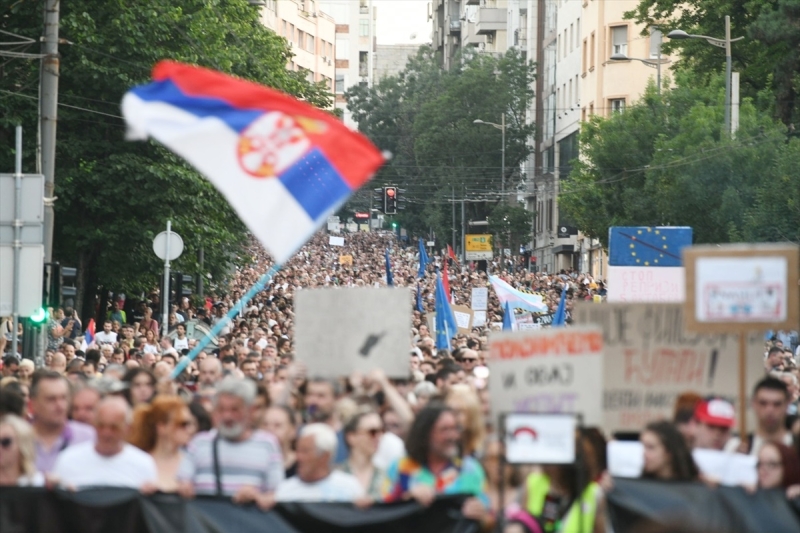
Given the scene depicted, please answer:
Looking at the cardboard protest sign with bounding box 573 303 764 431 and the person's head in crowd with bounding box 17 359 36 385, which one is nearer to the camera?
the cardboard protest sign with bounding box 573 303 764 431

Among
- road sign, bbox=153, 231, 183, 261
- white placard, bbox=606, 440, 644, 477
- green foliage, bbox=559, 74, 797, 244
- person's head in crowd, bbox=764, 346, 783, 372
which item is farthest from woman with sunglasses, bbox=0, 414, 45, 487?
green foliage, bbox=559, 74, 797, 244

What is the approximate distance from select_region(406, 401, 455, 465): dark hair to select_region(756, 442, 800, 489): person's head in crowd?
4.96ft

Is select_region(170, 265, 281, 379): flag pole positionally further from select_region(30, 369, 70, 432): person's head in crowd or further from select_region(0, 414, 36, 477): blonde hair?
select_region(0, 414, 36, 477): blonde hair

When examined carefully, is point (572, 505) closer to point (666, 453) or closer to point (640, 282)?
point (666, 453)

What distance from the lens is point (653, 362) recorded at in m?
10.3

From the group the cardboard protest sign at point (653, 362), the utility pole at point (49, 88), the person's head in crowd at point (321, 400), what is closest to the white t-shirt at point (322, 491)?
the person's head in crowd at point (321, 400)

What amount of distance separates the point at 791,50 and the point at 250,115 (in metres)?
37.4

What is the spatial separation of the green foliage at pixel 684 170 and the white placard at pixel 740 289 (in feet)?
86.0

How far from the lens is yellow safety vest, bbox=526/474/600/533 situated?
8.14 metres

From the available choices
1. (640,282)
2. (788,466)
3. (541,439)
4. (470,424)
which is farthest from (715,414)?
(640,282)

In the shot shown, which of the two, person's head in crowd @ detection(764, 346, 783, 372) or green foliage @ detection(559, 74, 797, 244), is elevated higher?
green foliage @ detection(559, 74, 797, 244)

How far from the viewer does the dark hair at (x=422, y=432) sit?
8445mm

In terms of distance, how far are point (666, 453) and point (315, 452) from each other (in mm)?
1622

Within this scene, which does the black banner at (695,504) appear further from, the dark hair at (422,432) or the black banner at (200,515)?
the dark hair at (422,432)
